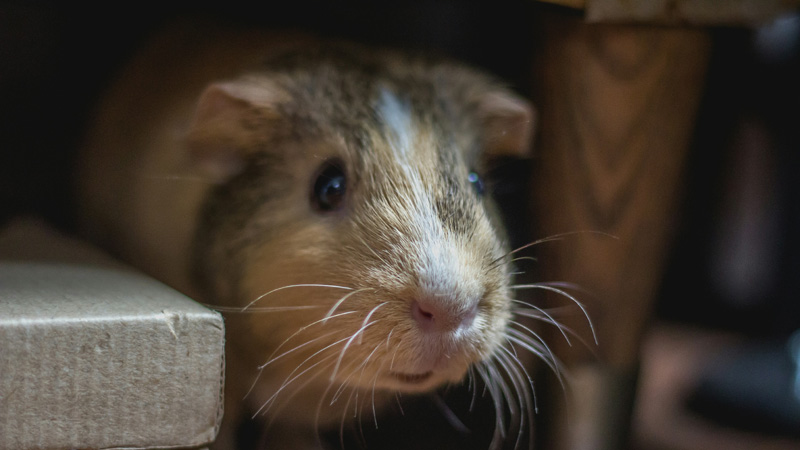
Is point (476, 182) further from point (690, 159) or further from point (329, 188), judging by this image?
point (690, 159)

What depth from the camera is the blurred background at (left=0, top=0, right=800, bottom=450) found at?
79.7 inches

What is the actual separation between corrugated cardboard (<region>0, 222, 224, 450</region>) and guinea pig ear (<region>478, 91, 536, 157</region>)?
0.81 metres

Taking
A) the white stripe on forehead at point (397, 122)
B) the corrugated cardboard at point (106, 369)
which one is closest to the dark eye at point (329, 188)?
the white stripe on forehead at point (397, 122)

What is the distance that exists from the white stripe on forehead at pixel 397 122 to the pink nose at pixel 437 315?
0.31 m

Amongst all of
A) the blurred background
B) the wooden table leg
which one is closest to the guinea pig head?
the wooden table leg

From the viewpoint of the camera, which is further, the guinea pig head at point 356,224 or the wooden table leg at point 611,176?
the wooden table leg at point 611,176

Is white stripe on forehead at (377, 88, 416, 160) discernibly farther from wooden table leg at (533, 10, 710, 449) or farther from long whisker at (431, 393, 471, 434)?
long whisker at (431, 393, 471, 434)

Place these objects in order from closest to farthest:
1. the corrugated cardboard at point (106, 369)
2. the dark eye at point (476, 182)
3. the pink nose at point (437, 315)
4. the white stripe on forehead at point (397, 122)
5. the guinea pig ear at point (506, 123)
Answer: the corrugated cardboard at point (106, 369) → the pink nose at point (437, 315) → the white stripe on forehead at point (397, 122) → the dark eye at point (476, 182) → the guinea pig ear at point (506, 123)

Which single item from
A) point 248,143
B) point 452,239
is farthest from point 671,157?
point 248,143

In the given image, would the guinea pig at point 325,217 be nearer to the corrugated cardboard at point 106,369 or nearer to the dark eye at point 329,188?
the dark eye at point 329,188

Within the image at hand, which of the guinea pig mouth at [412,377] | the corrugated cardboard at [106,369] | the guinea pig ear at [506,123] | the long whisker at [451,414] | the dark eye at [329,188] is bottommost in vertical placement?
the long whisker at [451,414]

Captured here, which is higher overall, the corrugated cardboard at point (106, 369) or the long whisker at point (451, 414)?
the corrugated cardboard at point (106, 369)

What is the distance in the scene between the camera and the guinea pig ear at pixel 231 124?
1339 millimetres

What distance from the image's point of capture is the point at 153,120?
1740mm
